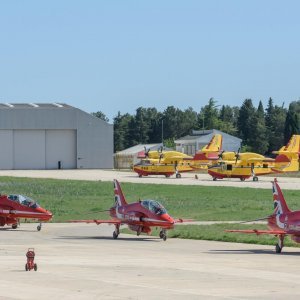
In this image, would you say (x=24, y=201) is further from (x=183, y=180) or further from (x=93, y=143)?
(x=93, y=143)

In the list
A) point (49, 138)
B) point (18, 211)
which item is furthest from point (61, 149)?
point (18, 211)

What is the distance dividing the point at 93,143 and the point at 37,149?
24.2 ft

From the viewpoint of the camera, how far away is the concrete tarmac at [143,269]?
2394 centimetres

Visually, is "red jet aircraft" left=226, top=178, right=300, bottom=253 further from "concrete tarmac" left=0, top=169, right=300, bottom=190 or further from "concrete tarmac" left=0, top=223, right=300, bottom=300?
"concrete tarmac" left=0, top=169, right=300, bottom=190

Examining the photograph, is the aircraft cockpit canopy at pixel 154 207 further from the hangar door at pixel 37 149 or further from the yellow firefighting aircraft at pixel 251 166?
the hangar door at pixel 37 149

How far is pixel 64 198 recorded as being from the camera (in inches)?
2724

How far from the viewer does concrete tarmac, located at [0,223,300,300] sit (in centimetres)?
2394

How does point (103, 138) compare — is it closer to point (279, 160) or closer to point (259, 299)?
point (279, 160)

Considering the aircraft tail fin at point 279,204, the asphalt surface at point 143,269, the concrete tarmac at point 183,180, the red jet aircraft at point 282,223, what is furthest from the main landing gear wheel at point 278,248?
the concrete tarmac at point 183,180

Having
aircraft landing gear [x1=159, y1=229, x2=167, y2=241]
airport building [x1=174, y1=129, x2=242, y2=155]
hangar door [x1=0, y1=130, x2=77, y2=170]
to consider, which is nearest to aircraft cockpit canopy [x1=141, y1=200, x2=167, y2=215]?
aircraft landing gear [x1=159, y1=229, x2=167, y2=241]

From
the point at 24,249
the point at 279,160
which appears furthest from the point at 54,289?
the point at 279,160

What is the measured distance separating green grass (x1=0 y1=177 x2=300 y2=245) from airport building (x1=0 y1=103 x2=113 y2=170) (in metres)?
34.8

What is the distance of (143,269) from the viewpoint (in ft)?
96.8

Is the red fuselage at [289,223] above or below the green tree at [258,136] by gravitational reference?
below
